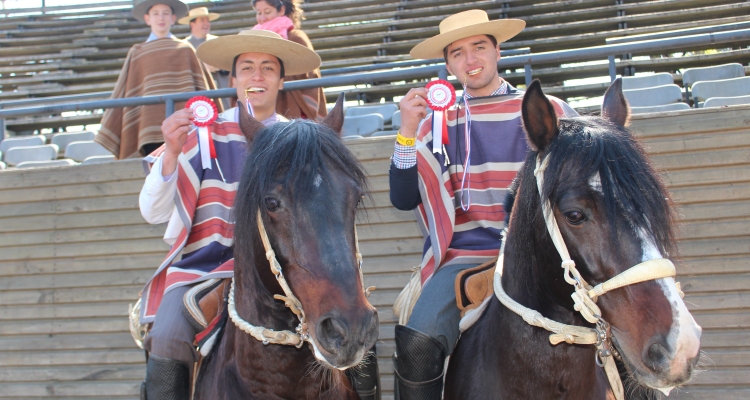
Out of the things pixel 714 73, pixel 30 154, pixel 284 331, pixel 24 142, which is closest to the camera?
pixel 284 331

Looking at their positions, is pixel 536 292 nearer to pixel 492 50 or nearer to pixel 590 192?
pixel 590 192

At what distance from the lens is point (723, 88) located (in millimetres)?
6348

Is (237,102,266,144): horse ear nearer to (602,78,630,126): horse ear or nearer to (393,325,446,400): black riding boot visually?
(393,325,446,400): black riding boot

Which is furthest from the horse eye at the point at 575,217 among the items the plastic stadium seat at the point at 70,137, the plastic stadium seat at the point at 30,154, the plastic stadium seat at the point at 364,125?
the plastic stadium seat at the point at 70,137

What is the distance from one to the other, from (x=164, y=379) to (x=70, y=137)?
24.5ft

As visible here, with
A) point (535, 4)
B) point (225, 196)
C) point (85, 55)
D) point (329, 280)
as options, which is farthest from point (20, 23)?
point (329, 280)

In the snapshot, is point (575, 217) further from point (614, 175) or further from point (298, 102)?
point (298, 102)

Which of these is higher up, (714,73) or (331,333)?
(714,73)

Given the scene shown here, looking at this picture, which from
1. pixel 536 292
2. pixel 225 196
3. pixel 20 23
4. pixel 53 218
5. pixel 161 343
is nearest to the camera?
pixel 536 292

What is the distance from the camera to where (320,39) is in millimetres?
14383

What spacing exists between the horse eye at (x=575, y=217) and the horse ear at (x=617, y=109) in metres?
0.56

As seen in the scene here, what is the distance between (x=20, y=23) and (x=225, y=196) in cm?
1725

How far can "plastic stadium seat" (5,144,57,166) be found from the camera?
7965 millimetres

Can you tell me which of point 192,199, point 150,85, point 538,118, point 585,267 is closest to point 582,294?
point 585,267
